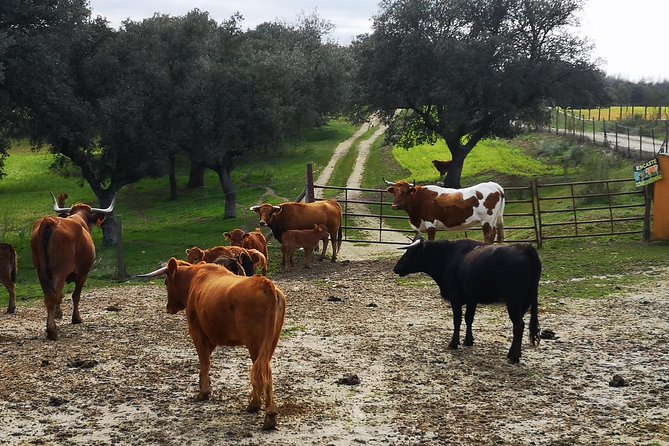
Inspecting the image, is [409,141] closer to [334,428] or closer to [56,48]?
[56,48]

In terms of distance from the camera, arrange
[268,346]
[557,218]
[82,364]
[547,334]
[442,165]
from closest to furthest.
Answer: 1. [268,346]
2. [82,364]
3. [547,334]
4. [557,218]
5. [442,165]

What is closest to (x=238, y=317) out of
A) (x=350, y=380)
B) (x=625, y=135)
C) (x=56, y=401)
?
(x=350, y=380)

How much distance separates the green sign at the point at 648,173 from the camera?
70.9 feet

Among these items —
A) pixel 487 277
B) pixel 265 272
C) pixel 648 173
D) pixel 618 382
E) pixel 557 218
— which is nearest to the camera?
pixel 618 382

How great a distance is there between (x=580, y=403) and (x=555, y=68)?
2626cm

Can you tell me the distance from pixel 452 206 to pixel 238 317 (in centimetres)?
1313

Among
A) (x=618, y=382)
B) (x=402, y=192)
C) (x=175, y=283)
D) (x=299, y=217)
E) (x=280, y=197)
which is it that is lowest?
(x=618, y=382)

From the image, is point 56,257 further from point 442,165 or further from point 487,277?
point 442,165

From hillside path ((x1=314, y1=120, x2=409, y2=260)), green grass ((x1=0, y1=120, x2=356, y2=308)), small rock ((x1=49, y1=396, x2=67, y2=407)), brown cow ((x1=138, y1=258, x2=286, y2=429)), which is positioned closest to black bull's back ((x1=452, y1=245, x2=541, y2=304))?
brown cow ((x1=138, y1=258, x2=286, y2=429))

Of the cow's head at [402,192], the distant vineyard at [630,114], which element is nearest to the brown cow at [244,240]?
the cow's head at [402,192]

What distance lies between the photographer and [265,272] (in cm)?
1700

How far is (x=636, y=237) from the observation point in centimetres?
2219

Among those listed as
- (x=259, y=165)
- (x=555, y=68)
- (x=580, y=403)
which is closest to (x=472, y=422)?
(x=580, y=403)

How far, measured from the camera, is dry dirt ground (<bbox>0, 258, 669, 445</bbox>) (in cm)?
800
